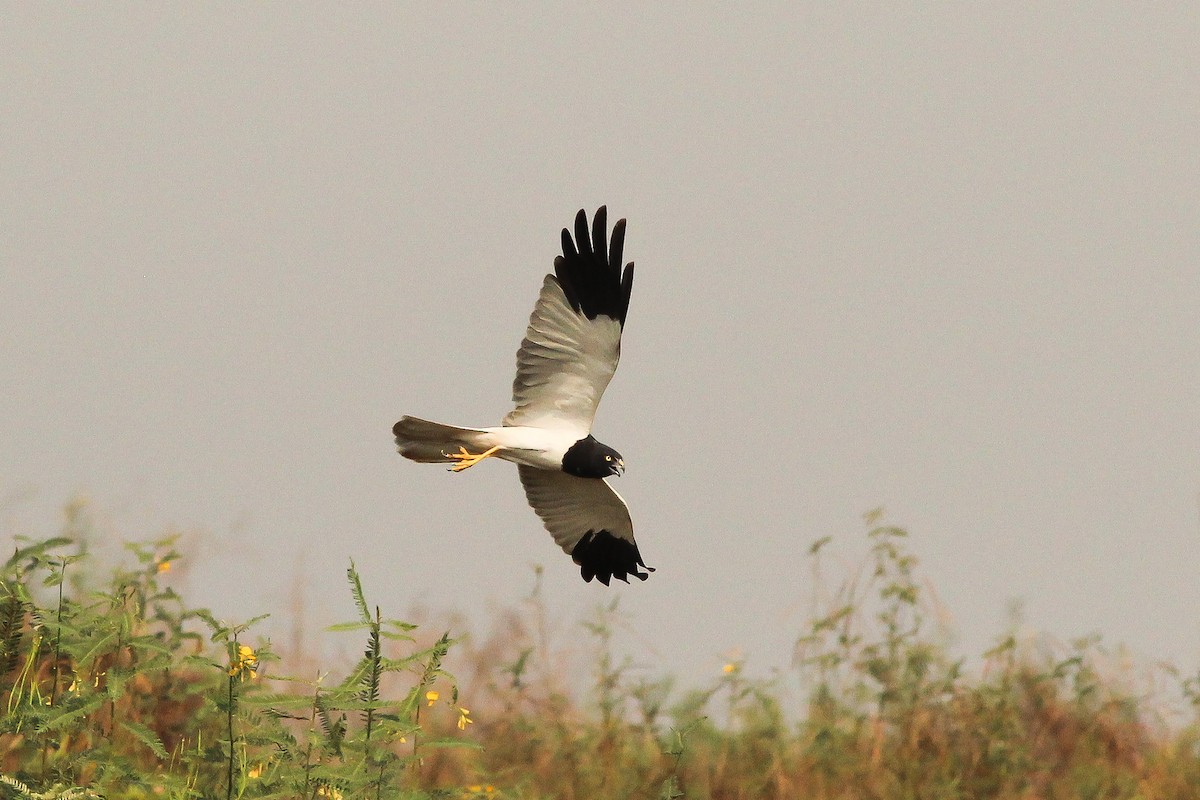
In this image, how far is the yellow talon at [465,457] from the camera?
18.7 ft

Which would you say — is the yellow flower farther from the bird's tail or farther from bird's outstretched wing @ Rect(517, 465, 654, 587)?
bird's outstretched wing @ Rect(517, 465, 654, 587)

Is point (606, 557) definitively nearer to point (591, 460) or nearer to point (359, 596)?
point (591, 460)

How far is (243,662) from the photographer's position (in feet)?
11.2

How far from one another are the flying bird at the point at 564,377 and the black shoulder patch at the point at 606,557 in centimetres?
76

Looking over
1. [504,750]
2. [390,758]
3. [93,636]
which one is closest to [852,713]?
[504,750]

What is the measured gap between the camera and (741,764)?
5.62 m

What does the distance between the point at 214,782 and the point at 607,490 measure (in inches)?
113

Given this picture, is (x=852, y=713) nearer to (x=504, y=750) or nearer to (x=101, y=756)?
(x=504, y=750)

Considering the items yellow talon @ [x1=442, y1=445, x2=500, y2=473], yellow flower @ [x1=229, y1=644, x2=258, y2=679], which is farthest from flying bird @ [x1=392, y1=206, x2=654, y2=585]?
yellow flower @ [x1=229, y1=644, x2=258, y2=679]

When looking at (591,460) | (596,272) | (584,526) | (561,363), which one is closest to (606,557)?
(584,526)

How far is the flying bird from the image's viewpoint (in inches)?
227

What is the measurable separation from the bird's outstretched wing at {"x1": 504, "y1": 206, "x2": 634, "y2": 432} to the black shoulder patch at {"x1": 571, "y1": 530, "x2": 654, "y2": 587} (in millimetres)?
932

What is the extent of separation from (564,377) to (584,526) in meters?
1.06

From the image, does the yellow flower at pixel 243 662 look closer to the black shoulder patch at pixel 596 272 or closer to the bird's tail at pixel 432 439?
the bird's tail at pixel 432 439
